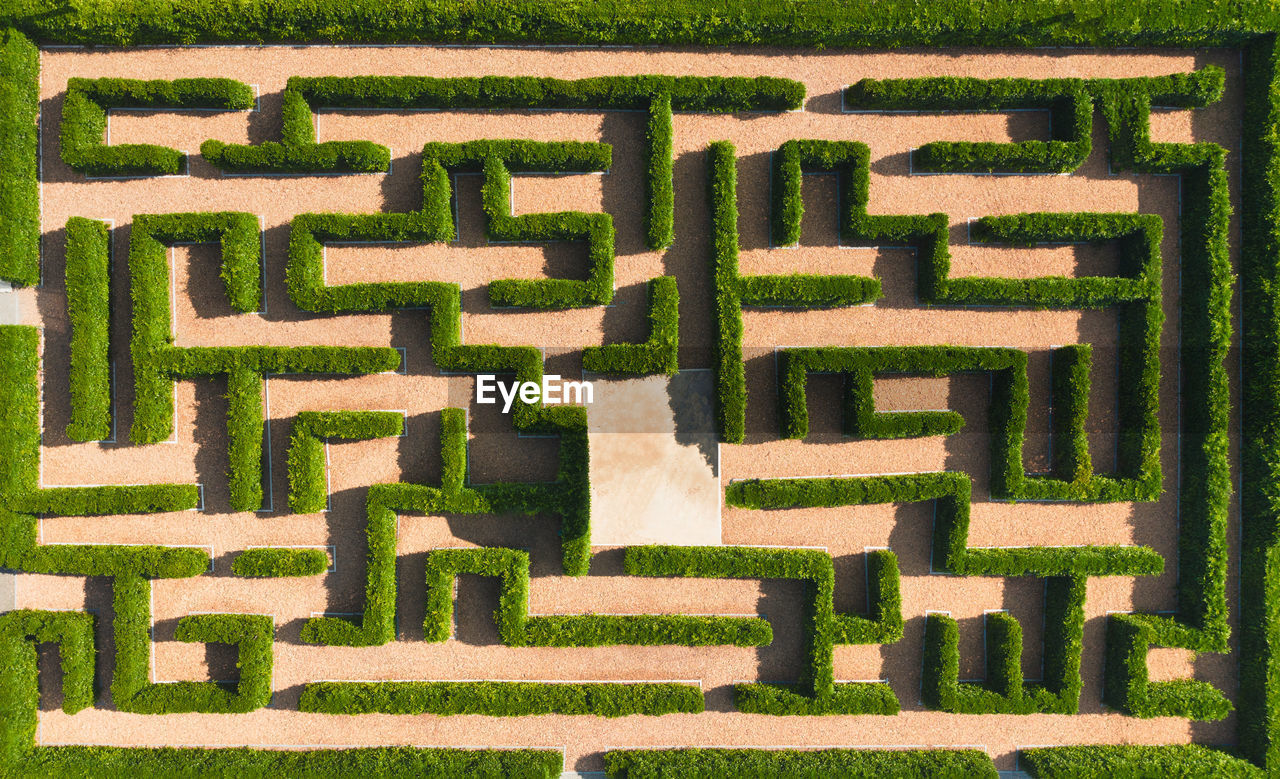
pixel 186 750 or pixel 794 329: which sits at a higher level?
pixel 794 329

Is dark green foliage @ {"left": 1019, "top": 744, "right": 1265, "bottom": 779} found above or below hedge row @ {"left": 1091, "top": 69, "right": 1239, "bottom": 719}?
below

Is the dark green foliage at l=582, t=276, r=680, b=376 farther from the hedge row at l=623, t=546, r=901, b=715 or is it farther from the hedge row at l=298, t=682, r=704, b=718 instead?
the hedge row at l=298, t=682, r=704, b=718

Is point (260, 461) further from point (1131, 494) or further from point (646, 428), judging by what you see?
point (1131, 494)

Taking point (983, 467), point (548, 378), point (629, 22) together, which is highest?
point (629, 22)

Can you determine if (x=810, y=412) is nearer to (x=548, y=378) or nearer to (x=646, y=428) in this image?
(x=646, y=428)

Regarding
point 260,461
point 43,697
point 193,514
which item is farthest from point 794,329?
point 43,697

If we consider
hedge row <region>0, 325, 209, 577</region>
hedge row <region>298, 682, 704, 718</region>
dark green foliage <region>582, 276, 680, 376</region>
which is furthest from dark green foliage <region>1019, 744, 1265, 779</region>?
hedge row <region>0, 325, 209, 577</region>

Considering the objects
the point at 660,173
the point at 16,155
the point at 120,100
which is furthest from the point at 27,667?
the point at 660,173
